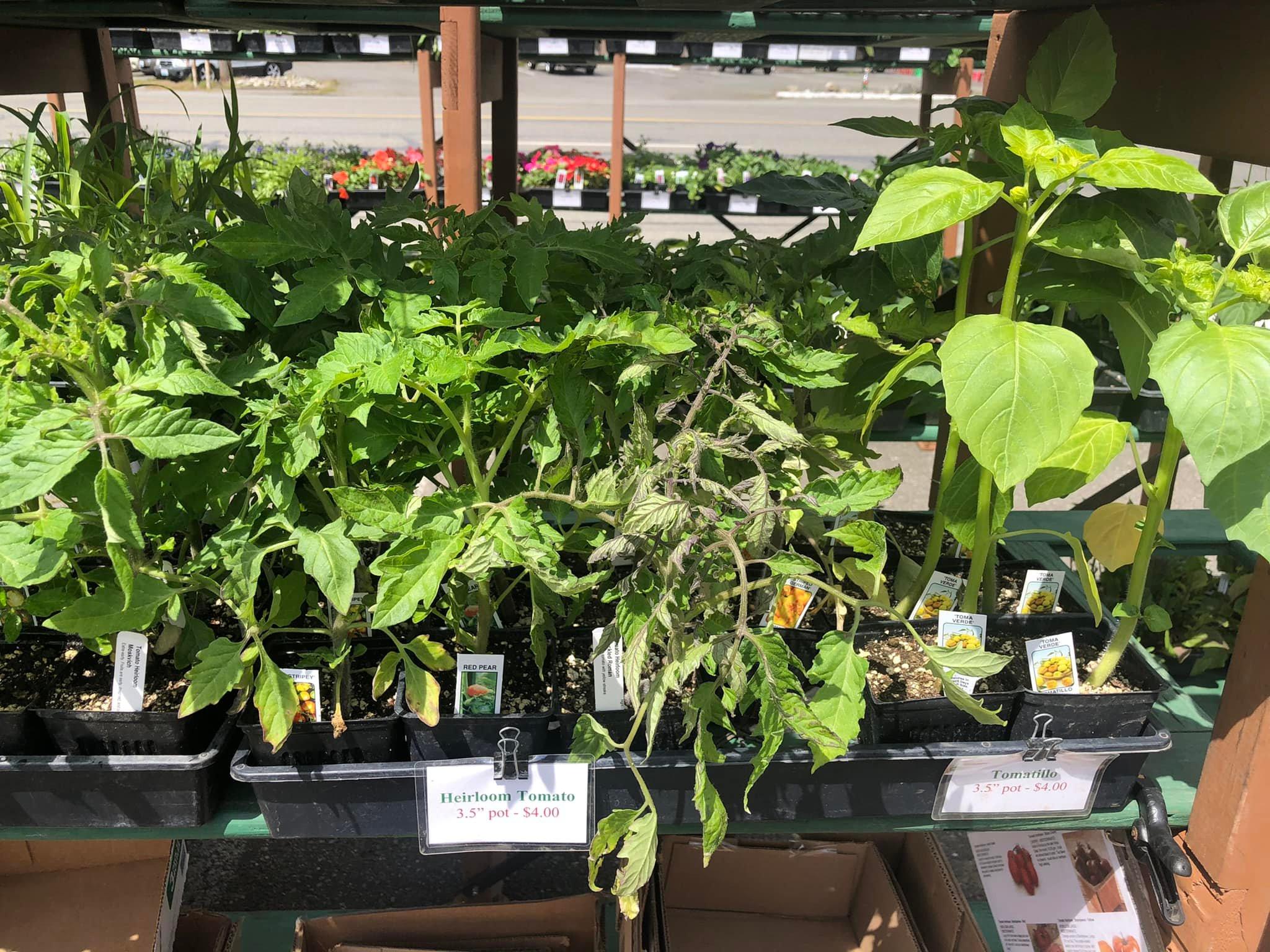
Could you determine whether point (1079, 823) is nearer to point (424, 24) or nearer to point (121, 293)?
point (121, 293)

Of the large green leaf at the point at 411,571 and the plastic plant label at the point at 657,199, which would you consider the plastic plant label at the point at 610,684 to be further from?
the plastic plant label at the point at 657,199

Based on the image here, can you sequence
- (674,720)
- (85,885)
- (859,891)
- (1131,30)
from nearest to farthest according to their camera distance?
(674,720)
(1131,30)
(85,885)
(859,891)

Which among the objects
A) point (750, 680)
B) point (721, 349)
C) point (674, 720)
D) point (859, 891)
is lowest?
point (859, 891)

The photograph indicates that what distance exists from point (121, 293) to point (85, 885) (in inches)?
33.9

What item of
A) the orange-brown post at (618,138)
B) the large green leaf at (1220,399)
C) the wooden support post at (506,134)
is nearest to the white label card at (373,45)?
the orange-brown post at (618,138)

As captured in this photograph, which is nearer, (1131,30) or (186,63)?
(1131,30)

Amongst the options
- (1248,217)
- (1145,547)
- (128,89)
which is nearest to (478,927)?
(1145,547)

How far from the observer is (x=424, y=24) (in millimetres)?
1525

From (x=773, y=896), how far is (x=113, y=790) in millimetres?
910

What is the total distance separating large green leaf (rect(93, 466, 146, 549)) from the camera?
72cm

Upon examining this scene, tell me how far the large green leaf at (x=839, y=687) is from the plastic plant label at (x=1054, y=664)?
0.78 ft

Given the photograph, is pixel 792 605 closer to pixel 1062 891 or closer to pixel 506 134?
pixel 1062 891

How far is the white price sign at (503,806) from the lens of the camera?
2.94 ft

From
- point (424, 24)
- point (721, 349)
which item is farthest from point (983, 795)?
point (424, 24)
